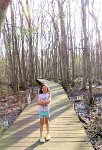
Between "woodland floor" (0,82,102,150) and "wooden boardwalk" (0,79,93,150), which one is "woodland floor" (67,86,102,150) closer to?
"woodland floor" (0,82,102,150)

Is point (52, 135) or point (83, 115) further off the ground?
point (52, 135)

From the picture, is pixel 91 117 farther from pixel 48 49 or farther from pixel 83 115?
pixel 48 49

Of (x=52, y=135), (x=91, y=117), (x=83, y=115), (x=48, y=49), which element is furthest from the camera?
(x=48, y=49)

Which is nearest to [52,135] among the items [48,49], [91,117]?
[91,117]

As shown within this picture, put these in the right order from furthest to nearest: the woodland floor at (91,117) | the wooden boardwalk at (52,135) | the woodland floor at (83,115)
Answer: the woodland floor at (83,115), the woodland floor at (91,117), the wooden boardwalk at (52,135)

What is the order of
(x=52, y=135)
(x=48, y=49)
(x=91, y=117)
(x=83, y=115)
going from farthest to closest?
(x=48, y=49)
(x=83, y=115)
(x=91, y=117)
(x=52, y=135)

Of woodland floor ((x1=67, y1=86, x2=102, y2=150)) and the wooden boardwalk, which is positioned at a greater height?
the wooden boardwalk

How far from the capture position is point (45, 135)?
251 inches

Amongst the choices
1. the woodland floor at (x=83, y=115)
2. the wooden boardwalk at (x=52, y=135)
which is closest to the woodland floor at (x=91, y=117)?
the woodland floor at (x=83, y=115)

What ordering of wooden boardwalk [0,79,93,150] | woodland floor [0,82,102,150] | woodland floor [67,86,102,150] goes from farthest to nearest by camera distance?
woodland floor [0,82,102,150], woodland floor [67,86,102,150], wooden boardwalk [0,79,93,150]

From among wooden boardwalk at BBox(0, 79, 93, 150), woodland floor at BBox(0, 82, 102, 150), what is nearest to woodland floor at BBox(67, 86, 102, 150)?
woodland floor at BBox(0, 82, 102, 150)

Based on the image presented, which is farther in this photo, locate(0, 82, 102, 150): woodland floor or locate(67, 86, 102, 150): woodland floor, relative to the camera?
locate(0, 82, 102, 150): woodland floor

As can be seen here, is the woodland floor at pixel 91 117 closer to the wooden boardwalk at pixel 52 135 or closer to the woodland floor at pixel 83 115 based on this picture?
the woodland floor at pixel 83 115

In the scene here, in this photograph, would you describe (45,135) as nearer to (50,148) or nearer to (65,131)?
(65,131)
